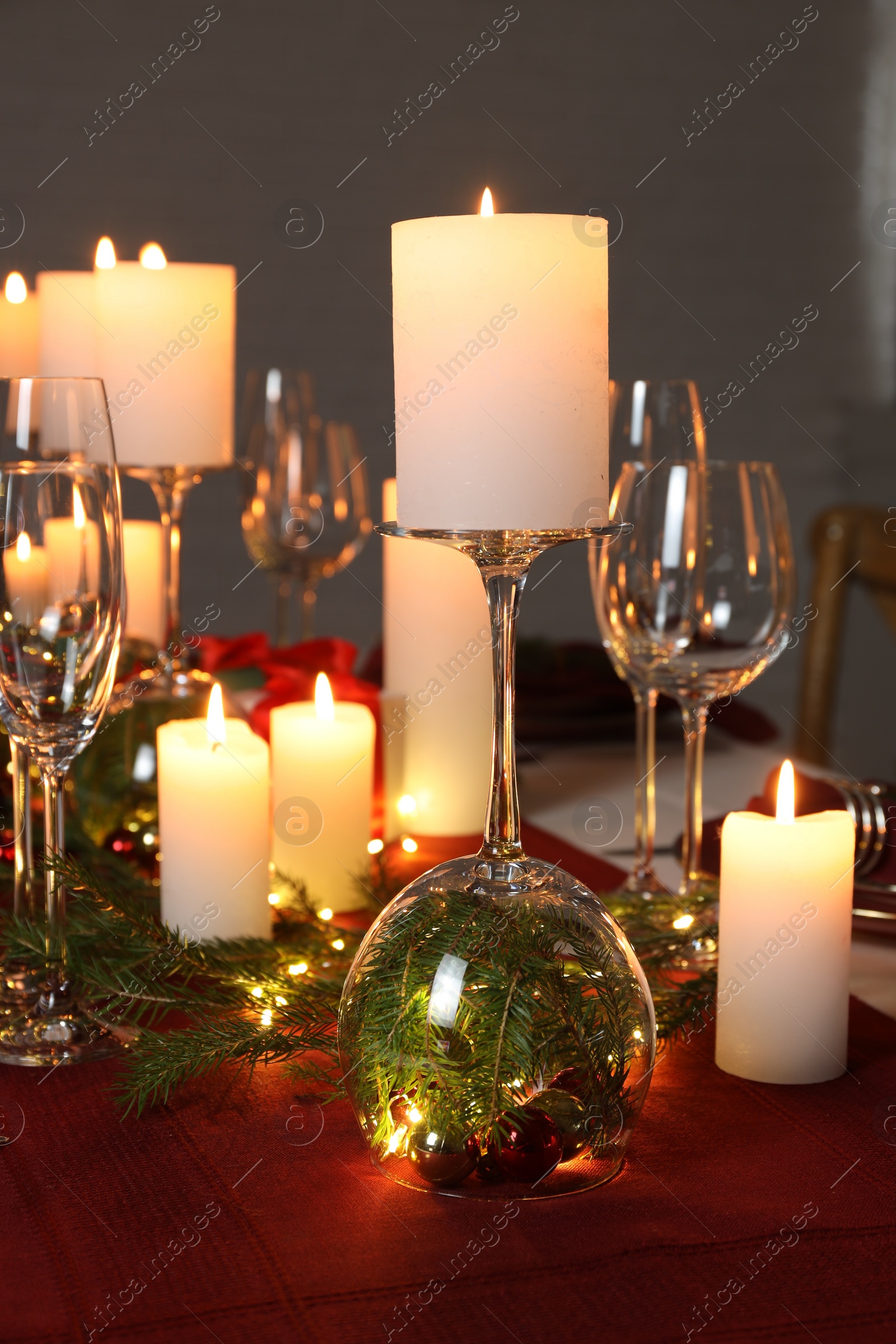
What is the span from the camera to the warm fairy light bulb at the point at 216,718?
2.66ft

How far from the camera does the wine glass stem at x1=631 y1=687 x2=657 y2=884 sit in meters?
0.94

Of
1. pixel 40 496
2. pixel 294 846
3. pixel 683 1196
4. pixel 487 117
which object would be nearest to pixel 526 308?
pixel 40 496

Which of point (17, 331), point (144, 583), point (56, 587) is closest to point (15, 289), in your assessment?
point (17, 331)

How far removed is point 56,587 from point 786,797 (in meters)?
0.37

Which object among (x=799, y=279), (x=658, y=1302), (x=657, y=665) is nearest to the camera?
(x=658, y=1302)

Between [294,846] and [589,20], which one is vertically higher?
[589,20]

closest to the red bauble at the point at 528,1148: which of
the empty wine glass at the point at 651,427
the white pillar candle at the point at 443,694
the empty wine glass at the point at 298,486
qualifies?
the empty wine glass at the point at 651,427

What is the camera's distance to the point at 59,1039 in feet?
2.29

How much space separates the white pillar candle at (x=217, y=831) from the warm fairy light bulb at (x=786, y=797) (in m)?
0.31

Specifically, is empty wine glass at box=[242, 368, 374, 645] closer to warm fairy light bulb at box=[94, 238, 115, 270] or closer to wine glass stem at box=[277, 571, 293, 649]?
wine glass stem at box=[277, 571, 293, 649]

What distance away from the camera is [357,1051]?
1.87 feet

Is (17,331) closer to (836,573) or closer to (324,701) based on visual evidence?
A: (324,701)

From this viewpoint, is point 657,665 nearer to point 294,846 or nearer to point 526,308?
point 294,846

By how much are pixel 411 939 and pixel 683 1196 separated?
5.9 inches
